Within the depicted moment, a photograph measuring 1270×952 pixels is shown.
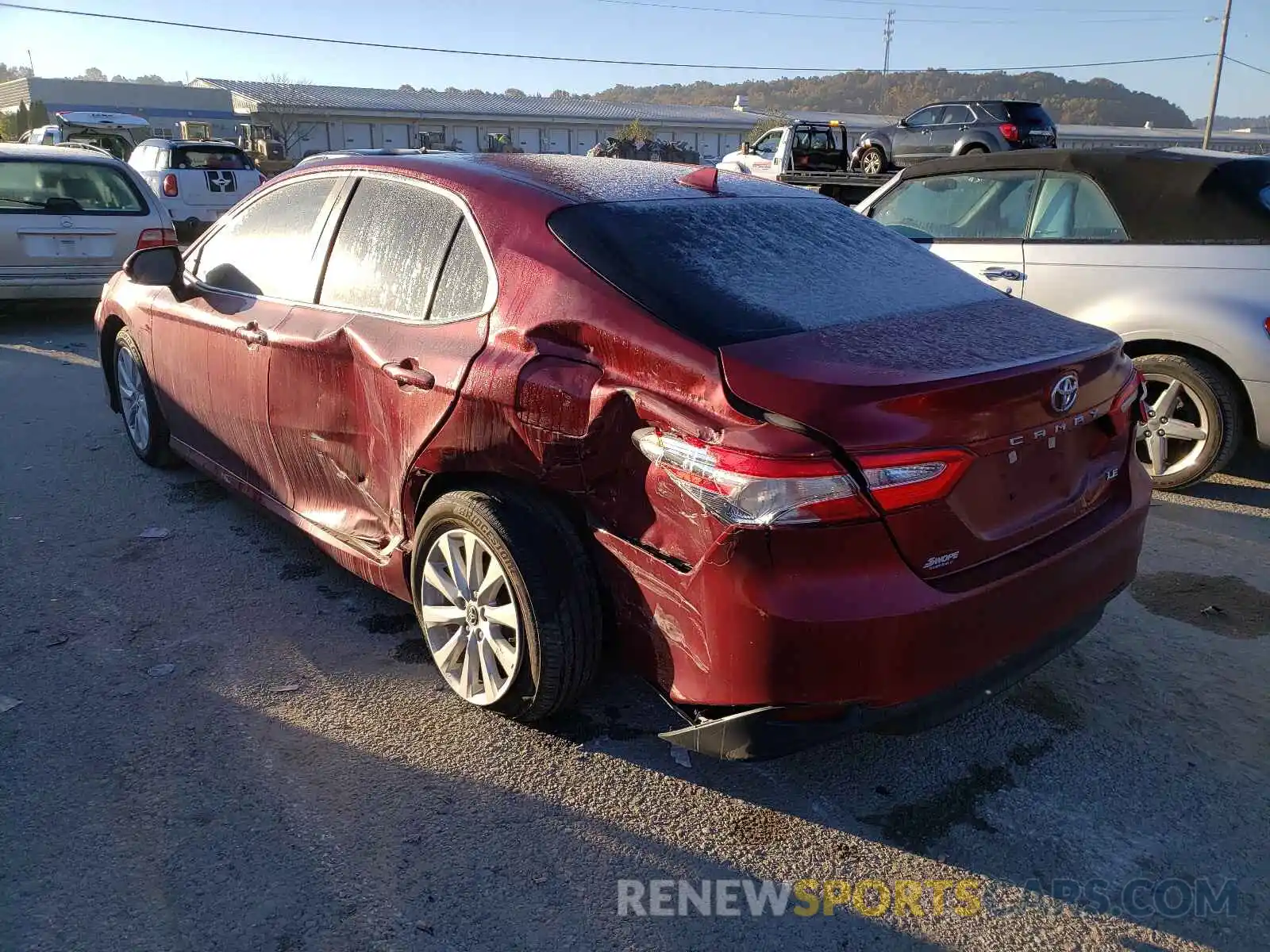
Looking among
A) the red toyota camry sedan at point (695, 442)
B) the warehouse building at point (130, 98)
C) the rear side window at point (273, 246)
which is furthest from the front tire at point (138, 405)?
the warehouse building at point (130, 98)

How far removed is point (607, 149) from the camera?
110 feet

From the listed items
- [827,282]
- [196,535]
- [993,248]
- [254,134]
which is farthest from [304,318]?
[254,134]

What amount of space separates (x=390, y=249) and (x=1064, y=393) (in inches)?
87.3

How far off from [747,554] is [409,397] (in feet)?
4.46

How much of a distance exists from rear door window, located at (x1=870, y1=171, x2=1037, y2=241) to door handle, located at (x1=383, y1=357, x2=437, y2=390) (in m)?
3.63

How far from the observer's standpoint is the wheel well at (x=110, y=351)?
5.53 meters

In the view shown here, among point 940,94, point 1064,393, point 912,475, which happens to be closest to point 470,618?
point 912,475

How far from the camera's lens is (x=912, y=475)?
2270 mm

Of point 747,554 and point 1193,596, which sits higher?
point 747,554

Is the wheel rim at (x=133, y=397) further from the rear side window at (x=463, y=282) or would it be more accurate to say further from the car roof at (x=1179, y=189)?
the car roof at (x=1179, y=189)

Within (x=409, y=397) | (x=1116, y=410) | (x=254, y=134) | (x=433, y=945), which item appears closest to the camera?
(x=433, y=945)

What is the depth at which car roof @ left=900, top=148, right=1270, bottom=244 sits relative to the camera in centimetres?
496

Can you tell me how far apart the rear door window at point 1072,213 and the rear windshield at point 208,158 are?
16.4m

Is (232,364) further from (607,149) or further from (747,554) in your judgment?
(607,149)
